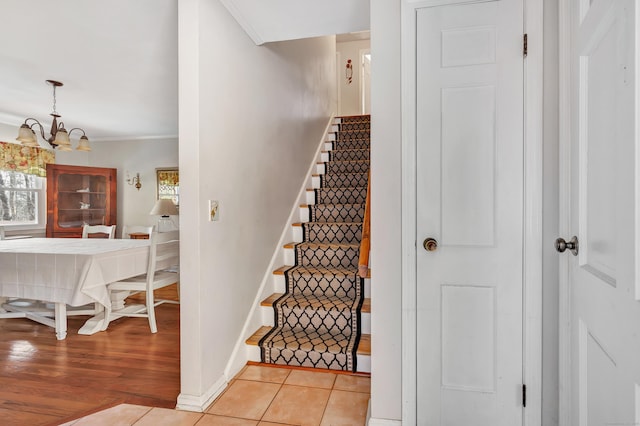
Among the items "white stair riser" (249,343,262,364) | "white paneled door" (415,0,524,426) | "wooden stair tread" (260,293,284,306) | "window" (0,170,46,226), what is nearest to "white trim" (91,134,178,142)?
"window" (0,170,46,226)

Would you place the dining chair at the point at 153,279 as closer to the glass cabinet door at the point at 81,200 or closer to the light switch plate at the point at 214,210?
the light switch plate at the point at 214,210

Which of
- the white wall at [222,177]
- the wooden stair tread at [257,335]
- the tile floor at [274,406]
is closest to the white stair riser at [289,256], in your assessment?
the white wall at [222,177]

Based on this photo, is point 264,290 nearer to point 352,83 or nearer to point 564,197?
point 564,197

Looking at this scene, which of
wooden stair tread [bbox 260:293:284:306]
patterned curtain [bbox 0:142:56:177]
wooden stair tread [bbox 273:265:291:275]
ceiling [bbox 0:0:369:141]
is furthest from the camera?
patterned curtain [bbox 0:142:56:177]

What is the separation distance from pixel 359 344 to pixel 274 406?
2.22ft

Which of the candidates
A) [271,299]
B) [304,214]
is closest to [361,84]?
[304,214]

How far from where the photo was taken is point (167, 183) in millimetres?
6098

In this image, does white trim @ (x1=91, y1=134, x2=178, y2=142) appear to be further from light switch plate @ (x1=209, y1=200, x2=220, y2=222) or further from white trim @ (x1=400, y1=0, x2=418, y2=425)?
white trim @ (x1=400, y1=0, x2=418, y2=425)

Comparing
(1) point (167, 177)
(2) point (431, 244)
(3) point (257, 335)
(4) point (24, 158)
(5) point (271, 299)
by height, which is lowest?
(3) point (257, 335)

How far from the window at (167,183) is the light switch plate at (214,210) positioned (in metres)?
4.48

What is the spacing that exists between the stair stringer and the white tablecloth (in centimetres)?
141

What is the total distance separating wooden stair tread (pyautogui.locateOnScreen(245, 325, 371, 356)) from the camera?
→ 2.20m

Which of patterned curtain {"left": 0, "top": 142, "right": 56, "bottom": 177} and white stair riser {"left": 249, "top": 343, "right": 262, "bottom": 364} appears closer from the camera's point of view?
white stair riser {"left": 249, "top": 343, "right": 262, "bottom": 364}

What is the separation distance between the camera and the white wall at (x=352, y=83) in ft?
20.1
